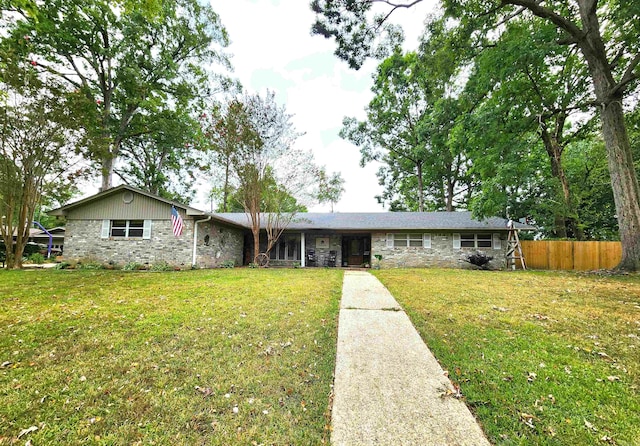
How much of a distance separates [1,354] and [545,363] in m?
5.96

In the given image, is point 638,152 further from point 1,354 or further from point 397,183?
point 1,354

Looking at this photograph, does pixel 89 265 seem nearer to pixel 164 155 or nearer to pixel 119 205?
pixel 119 205

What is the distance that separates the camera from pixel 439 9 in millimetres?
8305

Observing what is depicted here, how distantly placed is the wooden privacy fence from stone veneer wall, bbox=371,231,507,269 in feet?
4.35

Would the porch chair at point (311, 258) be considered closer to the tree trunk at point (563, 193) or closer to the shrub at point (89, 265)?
the shrub at point (89, 265)

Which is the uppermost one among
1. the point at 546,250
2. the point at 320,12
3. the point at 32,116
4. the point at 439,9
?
the point at 439,9

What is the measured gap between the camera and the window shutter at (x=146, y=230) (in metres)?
12.0

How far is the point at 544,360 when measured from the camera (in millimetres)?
2842

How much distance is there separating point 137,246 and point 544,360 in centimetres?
1428

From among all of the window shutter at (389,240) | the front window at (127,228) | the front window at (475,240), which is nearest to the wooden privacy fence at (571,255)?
the front window at (475,240)

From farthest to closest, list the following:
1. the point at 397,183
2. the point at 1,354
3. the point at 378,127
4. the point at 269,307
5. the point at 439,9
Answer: the point at 397,183, the point at 378,127, the point at 439,9, the point at 269,307, the point at 1,354

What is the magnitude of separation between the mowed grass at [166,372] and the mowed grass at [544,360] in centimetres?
139

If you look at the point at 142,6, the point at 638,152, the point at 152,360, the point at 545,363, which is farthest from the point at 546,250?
the point at 142,6

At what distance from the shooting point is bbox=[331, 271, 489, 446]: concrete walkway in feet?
5.89
